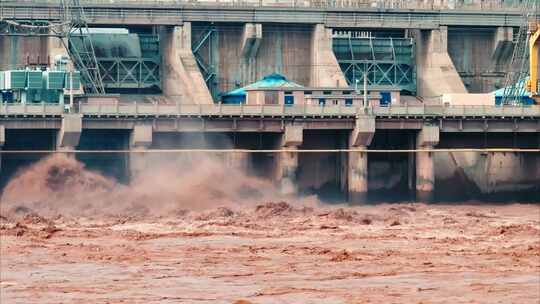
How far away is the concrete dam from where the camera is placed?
11169 centimetres

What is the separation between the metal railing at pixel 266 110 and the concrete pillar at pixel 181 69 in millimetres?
11295

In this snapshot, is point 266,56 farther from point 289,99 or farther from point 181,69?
point 289,99

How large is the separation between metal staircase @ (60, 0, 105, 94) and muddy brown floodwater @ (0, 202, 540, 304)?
77.8 feet

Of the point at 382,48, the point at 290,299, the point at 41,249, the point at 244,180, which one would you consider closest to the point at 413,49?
the point at 382,48

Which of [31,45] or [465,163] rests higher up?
[31,45]

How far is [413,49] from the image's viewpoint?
138 m

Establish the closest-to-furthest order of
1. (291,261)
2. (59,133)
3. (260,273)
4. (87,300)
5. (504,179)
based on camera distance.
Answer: (87,300) < (260,273) < (291,261) < (59,133) < (504,179)

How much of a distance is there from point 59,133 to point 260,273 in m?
42.7

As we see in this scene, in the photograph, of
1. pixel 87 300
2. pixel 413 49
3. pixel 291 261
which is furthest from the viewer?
pixel 413 49

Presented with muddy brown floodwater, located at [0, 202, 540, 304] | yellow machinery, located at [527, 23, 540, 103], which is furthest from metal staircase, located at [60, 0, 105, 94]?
yellow machinery, located at [527, 23, 540, 103]

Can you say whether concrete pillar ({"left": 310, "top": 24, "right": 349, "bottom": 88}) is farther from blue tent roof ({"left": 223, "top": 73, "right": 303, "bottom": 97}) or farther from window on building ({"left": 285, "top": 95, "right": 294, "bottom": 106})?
window on building ({"left": 285, "top": 95, "right": 294, "bottom": 106})

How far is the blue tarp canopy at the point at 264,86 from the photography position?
4798 inches

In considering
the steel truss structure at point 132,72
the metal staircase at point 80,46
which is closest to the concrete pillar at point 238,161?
the metal staircase at point 80,46

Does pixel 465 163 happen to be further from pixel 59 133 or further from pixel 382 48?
pixel 59 133
